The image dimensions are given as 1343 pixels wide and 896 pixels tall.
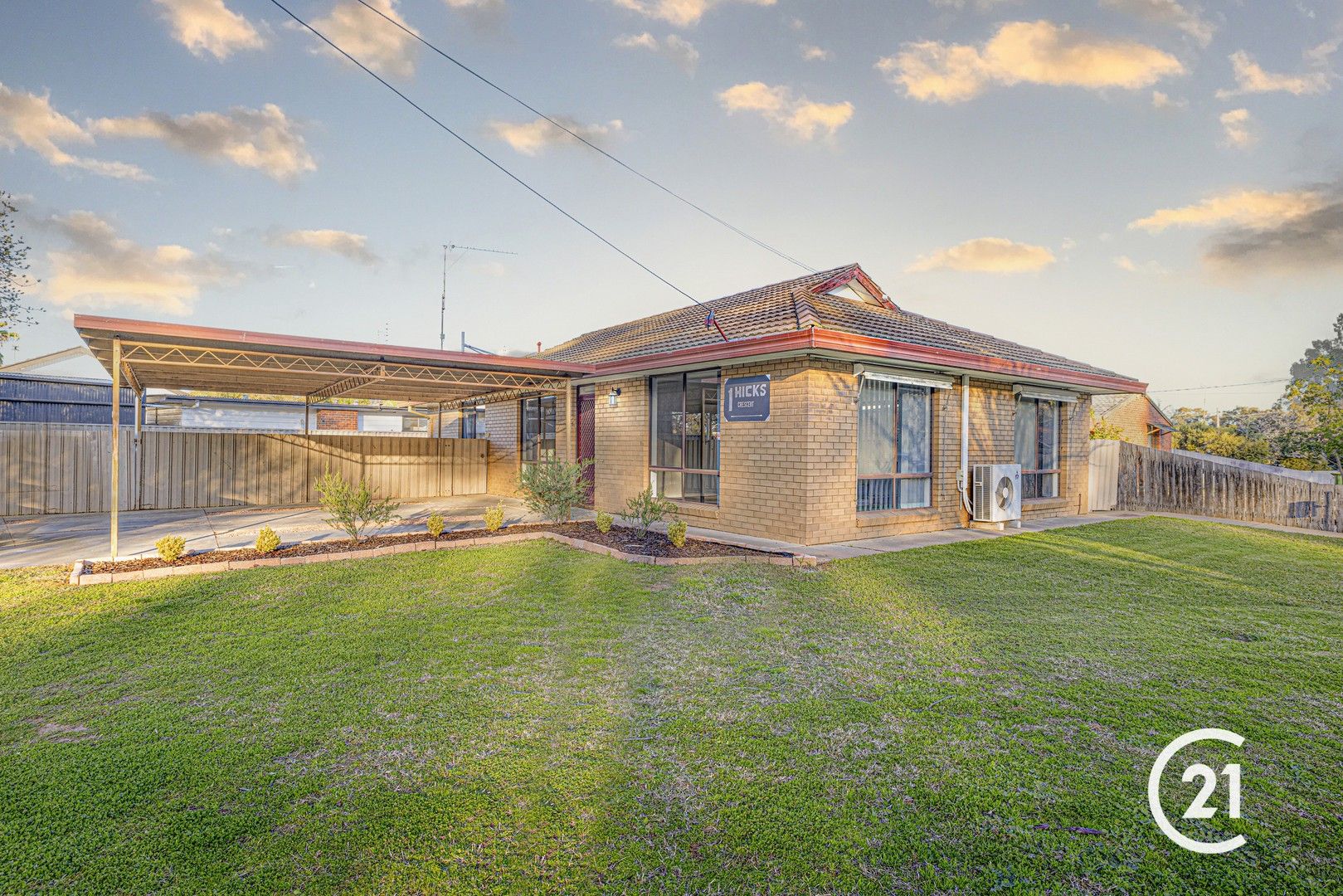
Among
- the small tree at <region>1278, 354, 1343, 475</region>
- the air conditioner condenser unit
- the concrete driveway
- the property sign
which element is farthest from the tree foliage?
the small tree at <region>1278, 354, 1343, 475</region>

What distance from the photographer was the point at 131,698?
3496mm

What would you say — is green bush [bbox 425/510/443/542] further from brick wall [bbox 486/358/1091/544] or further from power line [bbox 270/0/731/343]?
power line [bbox 270/0/731/343]

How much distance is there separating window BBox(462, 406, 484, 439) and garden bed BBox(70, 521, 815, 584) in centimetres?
965

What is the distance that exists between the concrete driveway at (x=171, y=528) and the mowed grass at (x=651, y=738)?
2.12 m

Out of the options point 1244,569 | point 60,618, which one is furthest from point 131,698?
point 1244,569

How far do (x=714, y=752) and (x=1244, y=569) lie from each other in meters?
8.45

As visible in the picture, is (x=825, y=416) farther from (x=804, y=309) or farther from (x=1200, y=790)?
(x=1200, y=790)

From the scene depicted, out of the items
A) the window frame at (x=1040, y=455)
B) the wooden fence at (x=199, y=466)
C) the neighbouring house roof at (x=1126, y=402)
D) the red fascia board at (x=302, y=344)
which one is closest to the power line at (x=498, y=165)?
the red fascia board at (x=302, y=344)

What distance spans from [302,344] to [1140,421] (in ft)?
115

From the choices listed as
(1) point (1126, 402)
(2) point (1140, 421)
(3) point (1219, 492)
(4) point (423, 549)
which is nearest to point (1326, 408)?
(3) point (1219, 492)

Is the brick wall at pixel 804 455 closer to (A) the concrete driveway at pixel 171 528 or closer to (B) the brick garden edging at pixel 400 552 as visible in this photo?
(B) the brick garden edging at pixel 400 552

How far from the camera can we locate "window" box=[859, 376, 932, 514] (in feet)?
30.7

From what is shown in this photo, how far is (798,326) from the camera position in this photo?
8.33 m

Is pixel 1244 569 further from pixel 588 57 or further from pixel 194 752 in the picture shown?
pixel 588 57
